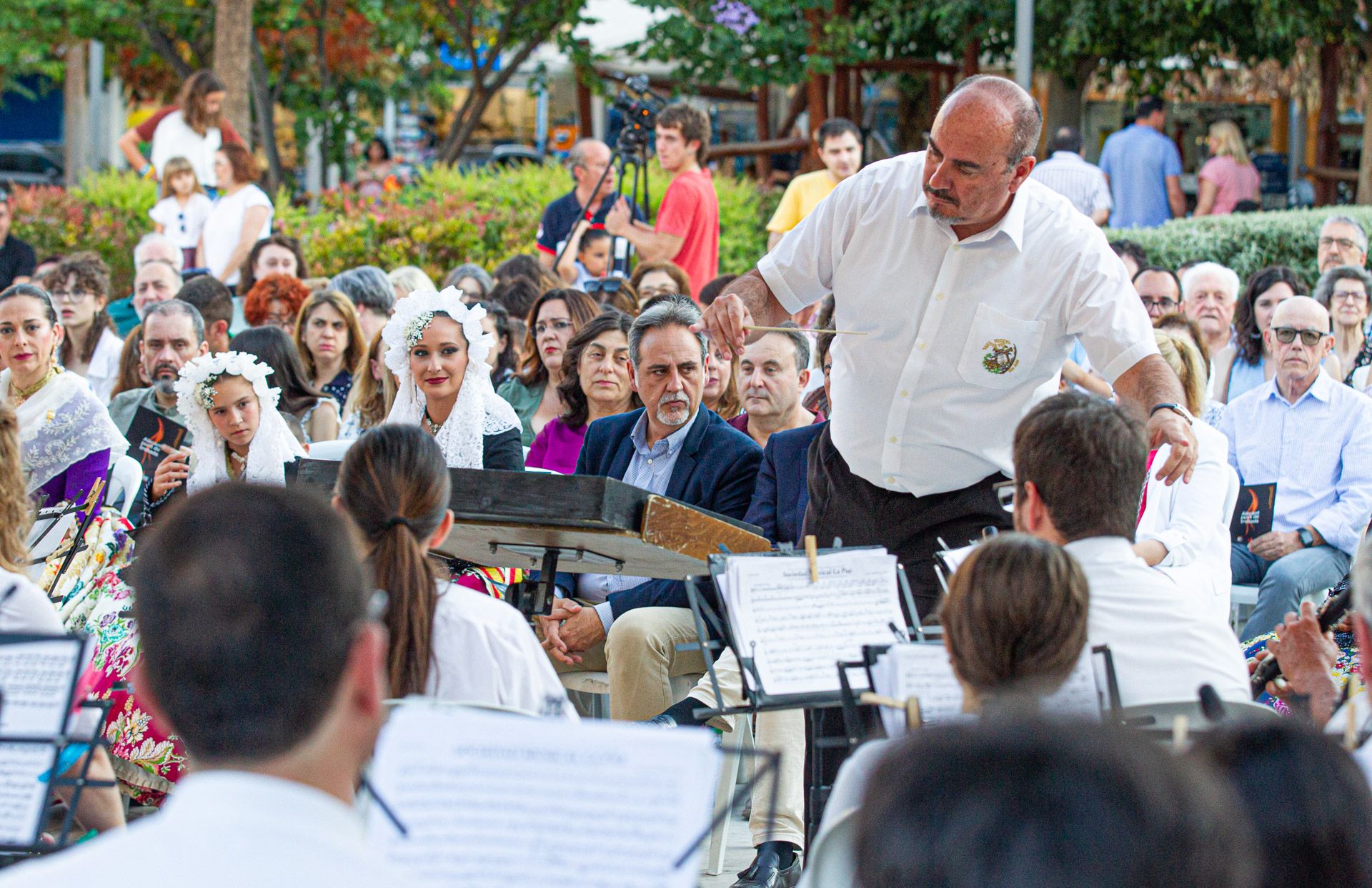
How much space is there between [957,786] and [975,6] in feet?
43.6

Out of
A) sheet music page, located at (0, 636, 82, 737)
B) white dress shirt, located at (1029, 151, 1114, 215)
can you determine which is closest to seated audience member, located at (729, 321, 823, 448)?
sheet music page, located at (0, 636, 82, 737)

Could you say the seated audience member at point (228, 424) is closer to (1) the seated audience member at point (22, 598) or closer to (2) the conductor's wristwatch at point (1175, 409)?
(1) the seated audience member at point (22, 598)

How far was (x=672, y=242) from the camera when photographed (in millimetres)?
8195

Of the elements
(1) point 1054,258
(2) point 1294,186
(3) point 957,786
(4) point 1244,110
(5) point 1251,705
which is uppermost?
(4) point 1244,110

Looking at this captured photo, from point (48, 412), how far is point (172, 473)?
0.50 m

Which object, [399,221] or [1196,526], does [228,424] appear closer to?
[1196,526]

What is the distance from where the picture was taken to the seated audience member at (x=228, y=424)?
5285 millimetres

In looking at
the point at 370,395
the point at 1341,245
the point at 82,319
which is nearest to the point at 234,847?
the point at 370,395

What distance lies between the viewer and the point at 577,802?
71.1 inches

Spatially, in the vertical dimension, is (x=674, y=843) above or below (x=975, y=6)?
below

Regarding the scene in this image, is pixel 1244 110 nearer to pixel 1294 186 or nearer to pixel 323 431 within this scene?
pixel 1294 186

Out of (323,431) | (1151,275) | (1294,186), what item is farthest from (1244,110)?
(323,431)

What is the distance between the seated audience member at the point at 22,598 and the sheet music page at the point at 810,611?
4.13ft

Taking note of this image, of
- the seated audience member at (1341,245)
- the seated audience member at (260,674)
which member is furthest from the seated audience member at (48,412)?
the seated audience member at (1341,245)
